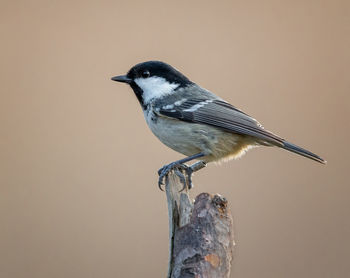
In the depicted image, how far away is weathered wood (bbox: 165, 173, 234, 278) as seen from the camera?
2428mm

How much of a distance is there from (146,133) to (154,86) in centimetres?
157

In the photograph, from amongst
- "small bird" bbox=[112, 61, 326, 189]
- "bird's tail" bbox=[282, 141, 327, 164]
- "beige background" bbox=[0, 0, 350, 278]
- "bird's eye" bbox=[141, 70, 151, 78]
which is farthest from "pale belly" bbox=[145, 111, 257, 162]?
"beige background" bbox=[0, 0, 350, 278]

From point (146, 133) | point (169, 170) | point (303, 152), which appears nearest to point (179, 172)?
point (169, 170)

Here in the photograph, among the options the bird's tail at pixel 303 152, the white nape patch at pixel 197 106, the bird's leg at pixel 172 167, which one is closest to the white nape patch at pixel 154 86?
the white nape patch at pixel 197 106

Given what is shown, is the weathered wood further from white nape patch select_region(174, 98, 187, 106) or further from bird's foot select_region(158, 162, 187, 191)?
white nape patch select_region(174, 98, 187, 106)

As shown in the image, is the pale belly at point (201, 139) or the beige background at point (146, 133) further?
the beige background at point (146, 133)

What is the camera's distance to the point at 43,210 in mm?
5031

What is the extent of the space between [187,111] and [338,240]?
7.12 feet

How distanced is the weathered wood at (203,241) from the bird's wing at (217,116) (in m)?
1.07

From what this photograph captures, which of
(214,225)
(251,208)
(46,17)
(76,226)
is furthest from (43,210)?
(214,225)

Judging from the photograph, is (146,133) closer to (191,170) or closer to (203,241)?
(191,170)

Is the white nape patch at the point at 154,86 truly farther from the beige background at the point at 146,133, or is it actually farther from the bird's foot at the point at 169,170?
the bird's foot at the point at 169,170

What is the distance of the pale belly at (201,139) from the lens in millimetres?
3686

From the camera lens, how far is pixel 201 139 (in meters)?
3.68
